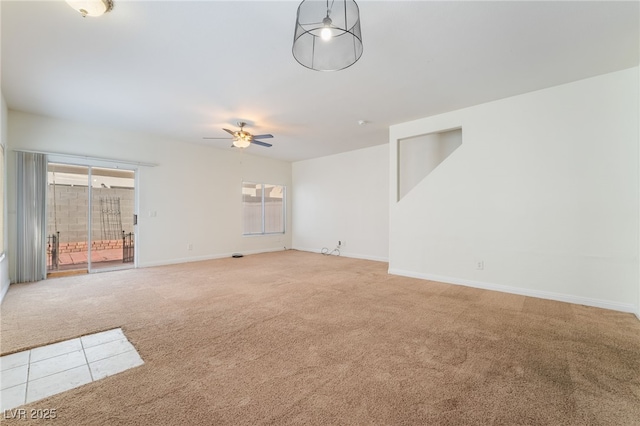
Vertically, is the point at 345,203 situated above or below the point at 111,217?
above

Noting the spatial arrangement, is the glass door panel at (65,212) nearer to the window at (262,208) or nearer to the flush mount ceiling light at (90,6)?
the window at (262,208)

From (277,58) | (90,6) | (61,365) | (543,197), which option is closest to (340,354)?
(61,365)

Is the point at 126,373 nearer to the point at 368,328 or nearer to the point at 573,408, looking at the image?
the point at 368,328

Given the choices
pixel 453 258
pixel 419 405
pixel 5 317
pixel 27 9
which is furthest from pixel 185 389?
pixel 453 258

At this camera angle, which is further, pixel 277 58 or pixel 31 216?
pixel 31 216

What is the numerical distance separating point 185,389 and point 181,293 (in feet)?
7.80

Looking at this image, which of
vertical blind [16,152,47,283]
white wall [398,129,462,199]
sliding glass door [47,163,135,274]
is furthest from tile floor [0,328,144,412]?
white wall [398,129,462,199]

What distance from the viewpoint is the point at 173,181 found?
20.3 feet

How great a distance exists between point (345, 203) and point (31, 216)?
20.4ft

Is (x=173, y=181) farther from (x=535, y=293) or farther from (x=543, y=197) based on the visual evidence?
(x=535, y=293)

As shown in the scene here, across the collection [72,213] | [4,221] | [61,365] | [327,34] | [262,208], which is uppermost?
[327,34]

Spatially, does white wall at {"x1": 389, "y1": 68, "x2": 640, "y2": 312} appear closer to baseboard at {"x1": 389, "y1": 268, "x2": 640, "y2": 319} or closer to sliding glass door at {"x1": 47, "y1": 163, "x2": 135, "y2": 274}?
baseboard at {"x1": 389, "y1": 268, "x2": 640, "y2": 319}

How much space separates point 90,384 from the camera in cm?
185

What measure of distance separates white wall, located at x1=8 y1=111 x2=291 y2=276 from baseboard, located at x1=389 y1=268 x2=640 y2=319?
466cm
